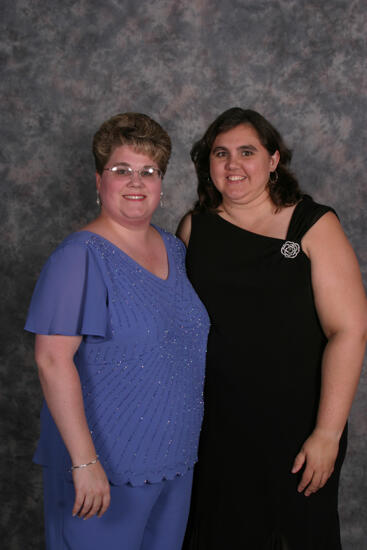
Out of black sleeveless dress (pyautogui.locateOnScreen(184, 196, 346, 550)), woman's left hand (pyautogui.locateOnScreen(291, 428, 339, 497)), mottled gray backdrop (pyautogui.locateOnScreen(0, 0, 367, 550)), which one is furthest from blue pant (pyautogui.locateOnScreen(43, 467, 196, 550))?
mottled gray backdrop (pyautogui.locateOnScreen(0, 0, 367, 550))

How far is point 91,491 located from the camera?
6.02ft

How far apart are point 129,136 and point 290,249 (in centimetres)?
71

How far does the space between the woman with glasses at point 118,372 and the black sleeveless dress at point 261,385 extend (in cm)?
22

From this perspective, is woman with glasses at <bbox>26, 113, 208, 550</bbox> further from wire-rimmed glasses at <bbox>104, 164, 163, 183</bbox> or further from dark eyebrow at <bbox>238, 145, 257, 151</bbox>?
dark eyebrow at <bbox>238, 145, 257, 151</bbox>

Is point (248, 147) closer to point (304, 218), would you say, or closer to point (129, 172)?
point (304, 218)

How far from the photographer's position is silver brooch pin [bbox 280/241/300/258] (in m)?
2.21

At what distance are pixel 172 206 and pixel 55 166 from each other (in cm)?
65

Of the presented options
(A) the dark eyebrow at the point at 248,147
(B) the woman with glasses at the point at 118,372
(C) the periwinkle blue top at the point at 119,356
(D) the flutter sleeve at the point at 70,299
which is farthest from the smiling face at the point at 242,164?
(D) the flutter sleeve at the point at 70,299

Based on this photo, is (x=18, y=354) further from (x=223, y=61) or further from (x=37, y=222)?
(x=223, y=61)

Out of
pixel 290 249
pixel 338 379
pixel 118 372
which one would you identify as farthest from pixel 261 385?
pixel 118 372

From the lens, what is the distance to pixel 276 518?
7.57 feet

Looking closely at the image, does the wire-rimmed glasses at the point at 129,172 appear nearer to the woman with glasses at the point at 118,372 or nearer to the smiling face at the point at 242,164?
the woman with glasses at the point at 118,372

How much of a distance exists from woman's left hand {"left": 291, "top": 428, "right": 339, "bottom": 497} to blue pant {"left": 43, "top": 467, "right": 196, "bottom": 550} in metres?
0.45

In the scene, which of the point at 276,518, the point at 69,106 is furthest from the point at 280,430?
the point at 69,106
